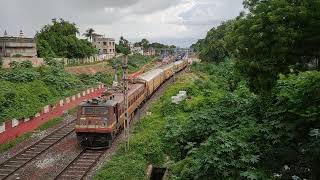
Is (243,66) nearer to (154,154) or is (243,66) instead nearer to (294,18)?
(294,18)

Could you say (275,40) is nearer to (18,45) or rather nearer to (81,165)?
(81,165)

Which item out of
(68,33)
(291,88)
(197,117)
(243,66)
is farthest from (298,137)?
(68,33)

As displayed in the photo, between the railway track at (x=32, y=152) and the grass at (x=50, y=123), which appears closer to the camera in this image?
the railway track at (x=32, y=152)

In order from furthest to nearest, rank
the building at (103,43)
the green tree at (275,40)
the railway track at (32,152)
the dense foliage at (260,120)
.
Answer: the building at (103,43), the railway track at (32,152), the green tree at (275,40), the dense foliage at (260,120)

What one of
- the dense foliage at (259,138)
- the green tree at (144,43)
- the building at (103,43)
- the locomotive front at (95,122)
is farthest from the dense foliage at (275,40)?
the green tree at (144,43)

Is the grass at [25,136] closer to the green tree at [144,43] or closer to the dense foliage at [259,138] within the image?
the dense foliage at [259,138]

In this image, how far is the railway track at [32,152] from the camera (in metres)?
20.3

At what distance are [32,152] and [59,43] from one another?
Answer: 55.3m

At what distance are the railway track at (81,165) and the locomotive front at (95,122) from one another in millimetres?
758

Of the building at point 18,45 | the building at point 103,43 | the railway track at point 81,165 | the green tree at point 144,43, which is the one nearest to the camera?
the railway track at point 81,165

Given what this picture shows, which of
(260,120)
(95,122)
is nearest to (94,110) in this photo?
(95,122)

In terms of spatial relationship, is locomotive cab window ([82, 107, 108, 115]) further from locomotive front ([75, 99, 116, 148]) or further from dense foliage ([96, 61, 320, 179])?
dense foliage ([96, 61, 320, 179])

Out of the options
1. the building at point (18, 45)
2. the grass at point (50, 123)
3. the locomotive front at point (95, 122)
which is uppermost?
the building at point (18, 45)

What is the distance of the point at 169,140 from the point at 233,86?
791 inches
